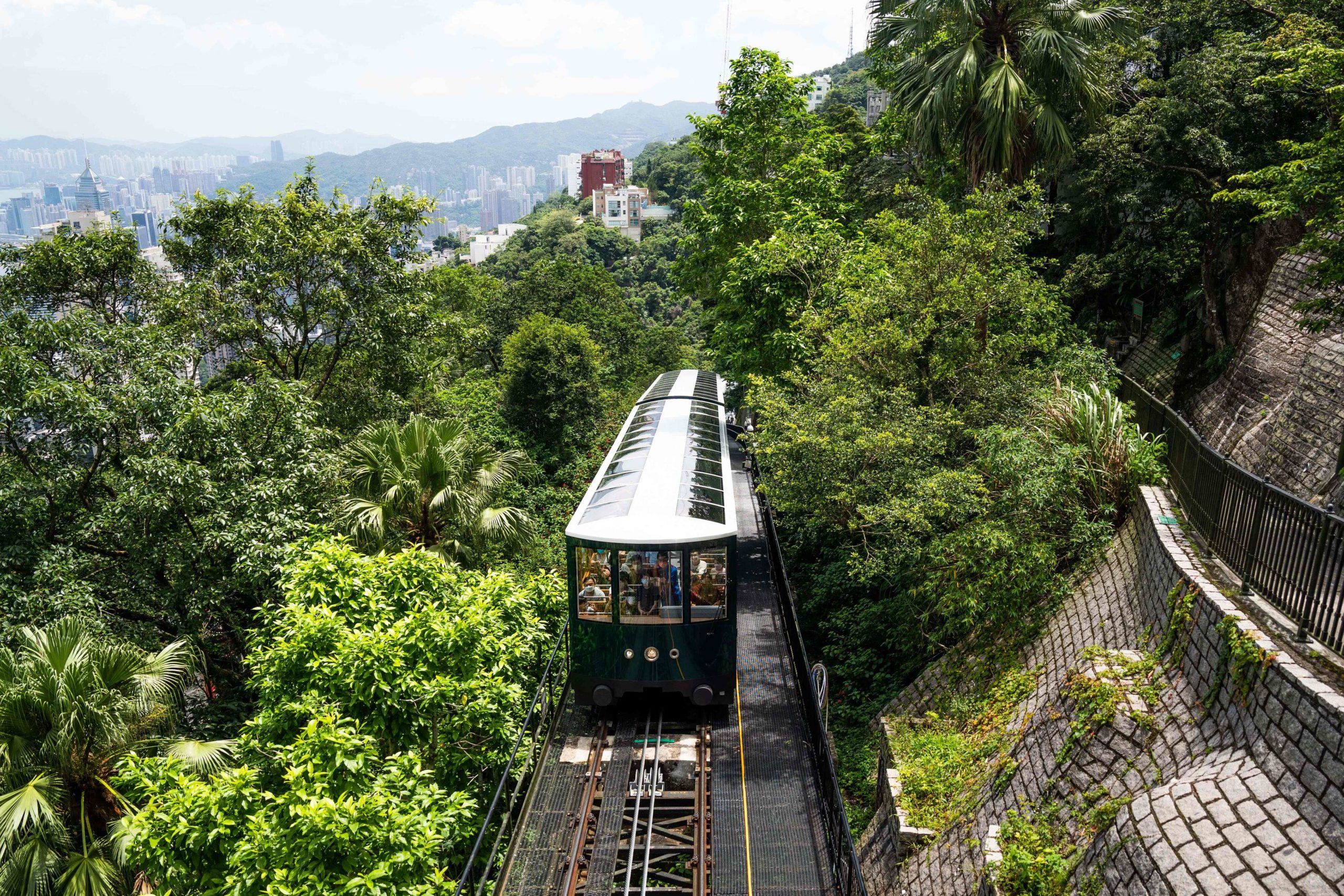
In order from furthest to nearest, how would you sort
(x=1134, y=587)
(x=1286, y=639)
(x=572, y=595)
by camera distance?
(x=572, y=595) → (x=1134, y=587) → (x=1286, y=639)

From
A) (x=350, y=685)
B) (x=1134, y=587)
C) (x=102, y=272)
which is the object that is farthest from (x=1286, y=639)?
(x=102, y=272)

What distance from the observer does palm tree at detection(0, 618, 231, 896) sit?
27.6 feet

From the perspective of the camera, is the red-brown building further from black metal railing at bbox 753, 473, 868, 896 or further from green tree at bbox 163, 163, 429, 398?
black metal railing at bbox 753, 473, 868, 896

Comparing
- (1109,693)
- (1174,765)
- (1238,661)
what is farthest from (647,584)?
(1238,661)

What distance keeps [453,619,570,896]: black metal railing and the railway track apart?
0.74 meters

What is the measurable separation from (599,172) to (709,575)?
6906 inches

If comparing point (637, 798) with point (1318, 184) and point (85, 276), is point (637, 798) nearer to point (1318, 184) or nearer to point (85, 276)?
point (1318, 184)

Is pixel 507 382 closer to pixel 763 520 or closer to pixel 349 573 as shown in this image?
pixel 763 520

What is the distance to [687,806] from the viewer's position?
1008 cm

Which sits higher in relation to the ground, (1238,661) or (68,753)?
(1238,661)

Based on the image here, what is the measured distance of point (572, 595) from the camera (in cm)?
Answer: 1126

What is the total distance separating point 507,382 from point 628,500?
54.4 feet

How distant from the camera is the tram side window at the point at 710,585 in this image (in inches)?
430

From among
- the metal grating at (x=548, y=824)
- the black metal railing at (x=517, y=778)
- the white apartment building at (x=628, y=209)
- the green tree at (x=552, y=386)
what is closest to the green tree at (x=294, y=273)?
the green tree at (x=552, y=386)
